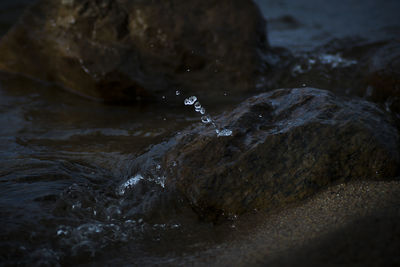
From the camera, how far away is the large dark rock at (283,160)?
106 inches

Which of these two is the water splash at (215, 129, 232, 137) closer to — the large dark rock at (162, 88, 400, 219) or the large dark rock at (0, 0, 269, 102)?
the large dark rock at (162, 88, 400, 219)

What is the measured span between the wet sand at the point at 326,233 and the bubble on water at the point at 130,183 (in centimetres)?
86

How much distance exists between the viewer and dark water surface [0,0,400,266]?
245 centimetres

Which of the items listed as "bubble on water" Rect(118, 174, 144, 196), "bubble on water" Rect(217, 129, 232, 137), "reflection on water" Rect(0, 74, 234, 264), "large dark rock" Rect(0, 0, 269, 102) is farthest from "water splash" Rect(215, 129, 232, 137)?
"large dark rock" Rect(0, 0, 269, 102)

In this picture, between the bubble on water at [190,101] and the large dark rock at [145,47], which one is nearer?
the bubble on water at [190,101]

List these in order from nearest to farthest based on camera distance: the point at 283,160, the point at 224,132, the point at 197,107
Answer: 1. the point at 283,160
2. the point at 224,132
3. the point at 197,107

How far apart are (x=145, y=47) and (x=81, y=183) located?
8.38 feet

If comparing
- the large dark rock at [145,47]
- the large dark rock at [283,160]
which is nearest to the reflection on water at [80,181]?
the large dark rock at [283,160]

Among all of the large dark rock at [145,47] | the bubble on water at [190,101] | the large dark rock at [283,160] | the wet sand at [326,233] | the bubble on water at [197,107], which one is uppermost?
Result: the large dark rock at [145,47]

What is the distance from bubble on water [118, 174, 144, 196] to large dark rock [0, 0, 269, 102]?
87.1 inches

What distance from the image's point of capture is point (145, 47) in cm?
516

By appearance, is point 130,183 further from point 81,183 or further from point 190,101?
point 190,101

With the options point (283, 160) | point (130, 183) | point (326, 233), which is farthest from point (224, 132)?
point (326, 233)

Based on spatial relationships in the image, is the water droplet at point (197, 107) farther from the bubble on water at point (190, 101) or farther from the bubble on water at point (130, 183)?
the bubble on water at point (130, 183)
